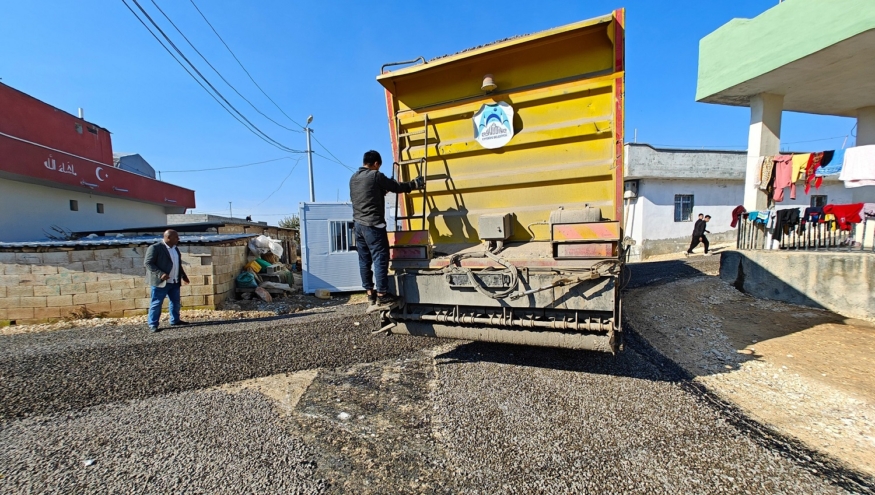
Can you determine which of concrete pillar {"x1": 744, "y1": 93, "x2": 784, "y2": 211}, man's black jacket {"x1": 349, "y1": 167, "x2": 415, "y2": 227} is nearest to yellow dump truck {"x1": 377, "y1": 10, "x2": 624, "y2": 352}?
man's black jacket {"x1": 349, "y1": 167, "x2": 415, "y2": 227}

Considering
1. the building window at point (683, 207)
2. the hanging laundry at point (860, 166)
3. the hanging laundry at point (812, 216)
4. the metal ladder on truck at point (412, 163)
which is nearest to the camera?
the metal ladder on truck at point (412, 163)

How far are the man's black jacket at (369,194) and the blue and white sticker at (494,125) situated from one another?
3.69ft

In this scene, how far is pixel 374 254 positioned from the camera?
11.6 ft

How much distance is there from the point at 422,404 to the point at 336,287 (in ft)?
21.6

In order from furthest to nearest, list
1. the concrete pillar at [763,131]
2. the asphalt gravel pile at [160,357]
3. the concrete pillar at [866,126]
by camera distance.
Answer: the concrete pillar at [866,126]
the concrete pillar at [763,131]
the asphalt gravel pile at [160,357]

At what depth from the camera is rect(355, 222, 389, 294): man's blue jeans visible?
3.47 metres

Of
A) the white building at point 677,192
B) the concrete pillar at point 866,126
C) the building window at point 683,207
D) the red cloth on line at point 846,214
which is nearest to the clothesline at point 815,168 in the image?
the red cloth on line at point 846,214

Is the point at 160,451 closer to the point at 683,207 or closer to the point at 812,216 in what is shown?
the point at 812,216

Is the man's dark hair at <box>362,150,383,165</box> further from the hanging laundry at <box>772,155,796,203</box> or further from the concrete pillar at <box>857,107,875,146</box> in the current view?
the concrete pillar at <box>857,107,875,146</box>

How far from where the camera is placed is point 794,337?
4.53 meters

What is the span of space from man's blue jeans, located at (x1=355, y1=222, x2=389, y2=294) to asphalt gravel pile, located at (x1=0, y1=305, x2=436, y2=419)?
105 cm

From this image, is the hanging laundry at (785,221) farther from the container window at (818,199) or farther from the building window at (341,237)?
the container window at (818,199)

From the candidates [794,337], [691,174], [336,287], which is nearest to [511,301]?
[794,337]

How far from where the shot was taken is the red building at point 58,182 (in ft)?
29.9
